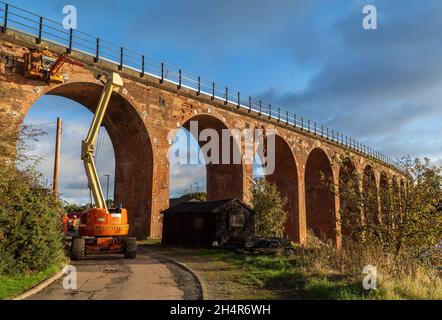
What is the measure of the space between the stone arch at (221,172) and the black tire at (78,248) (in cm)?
1650

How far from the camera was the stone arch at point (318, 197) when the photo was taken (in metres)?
42.7

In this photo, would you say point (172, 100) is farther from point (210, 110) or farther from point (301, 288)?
point (301, 288)

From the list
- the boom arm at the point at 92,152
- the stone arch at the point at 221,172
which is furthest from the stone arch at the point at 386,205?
the stone arch at the point at 221,172

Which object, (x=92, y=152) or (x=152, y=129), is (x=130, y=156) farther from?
(x=92, y=152)

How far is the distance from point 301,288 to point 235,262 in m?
5.30

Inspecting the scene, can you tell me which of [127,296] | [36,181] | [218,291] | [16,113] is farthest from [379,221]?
[16,113]

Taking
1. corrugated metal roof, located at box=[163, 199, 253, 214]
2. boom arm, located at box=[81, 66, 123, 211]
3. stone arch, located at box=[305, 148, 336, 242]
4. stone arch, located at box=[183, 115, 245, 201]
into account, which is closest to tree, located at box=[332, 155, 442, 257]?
corrugated metal roof, located at box=[163, 199, 253, 214]

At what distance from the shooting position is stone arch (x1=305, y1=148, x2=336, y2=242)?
1679 inches

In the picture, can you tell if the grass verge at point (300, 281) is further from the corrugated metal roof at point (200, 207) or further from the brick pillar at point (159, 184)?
the brick pillar at point (159, 184)

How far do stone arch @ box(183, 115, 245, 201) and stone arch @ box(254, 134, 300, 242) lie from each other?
5885 mm

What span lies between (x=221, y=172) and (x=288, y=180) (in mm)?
7890

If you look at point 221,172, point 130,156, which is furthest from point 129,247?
point 221,172

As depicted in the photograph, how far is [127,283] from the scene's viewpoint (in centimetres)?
1027

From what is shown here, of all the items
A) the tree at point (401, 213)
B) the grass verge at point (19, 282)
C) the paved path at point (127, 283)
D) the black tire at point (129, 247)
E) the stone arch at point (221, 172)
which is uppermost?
the stone arch at point (221, 172)
